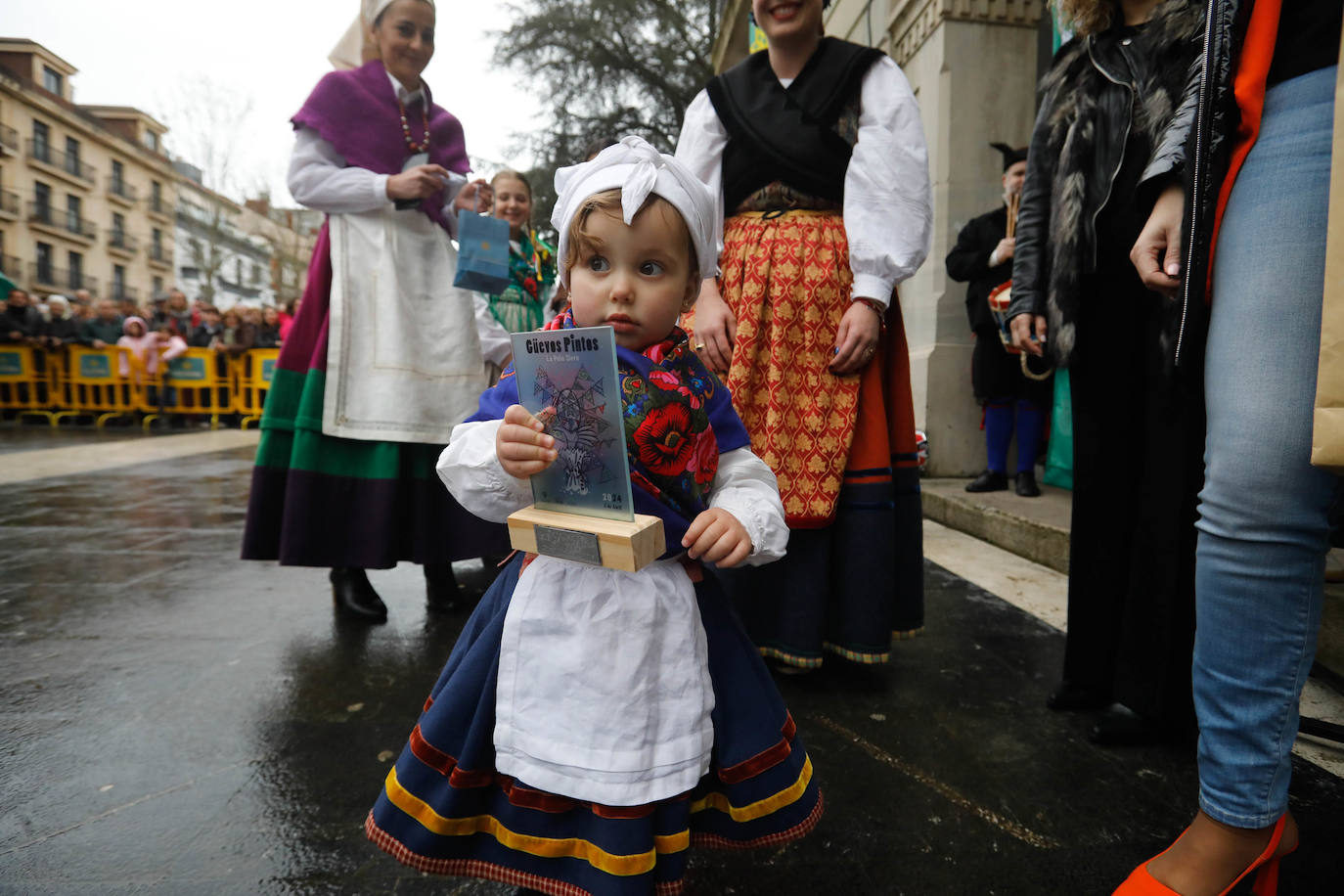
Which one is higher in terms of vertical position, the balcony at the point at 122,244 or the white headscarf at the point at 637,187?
the balcony at the point at 122,244

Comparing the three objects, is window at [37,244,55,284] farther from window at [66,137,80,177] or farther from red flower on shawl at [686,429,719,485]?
red flower on shawl at [686,429,719,485]

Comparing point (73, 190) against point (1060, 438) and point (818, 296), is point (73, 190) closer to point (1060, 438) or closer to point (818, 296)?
point (1060, 438)

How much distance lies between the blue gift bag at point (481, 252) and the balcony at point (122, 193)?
42.1 m

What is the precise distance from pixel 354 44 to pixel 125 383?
11062 mm

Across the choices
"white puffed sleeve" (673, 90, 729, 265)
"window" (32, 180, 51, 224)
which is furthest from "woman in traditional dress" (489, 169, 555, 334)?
"window" (32, 180, 51, 224)

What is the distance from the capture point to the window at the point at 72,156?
32.1 m

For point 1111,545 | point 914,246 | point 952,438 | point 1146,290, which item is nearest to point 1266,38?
point 1146,290

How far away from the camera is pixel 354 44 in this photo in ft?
8.51

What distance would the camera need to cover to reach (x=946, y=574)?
3.01 meters

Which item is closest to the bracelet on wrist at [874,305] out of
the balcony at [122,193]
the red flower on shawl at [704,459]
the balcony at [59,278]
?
the red flower on shawl at [704,459]

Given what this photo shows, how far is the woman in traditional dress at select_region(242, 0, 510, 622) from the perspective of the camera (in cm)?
239

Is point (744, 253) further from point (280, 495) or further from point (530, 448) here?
point (280, 495)

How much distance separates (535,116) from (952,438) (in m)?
11.0

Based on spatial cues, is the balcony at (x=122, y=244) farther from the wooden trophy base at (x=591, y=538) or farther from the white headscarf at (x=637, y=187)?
the wooden trophy base at (x=591, y=538)
